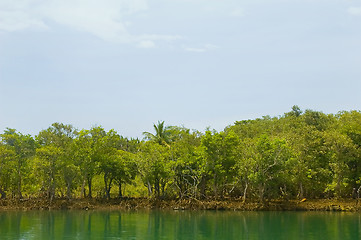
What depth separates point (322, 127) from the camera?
54250 millimetres

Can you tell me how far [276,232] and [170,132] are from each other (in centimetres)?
3078

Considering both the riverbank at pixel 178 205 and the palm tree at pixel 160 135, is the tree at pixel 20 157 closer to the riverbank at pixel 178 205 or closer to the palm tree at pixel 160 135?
the riverbank at pixel 178 205

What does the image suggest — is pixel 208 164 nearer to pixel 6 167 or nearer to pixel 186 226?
pixel 186 226

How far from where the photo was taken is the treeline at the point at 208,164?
42.3m

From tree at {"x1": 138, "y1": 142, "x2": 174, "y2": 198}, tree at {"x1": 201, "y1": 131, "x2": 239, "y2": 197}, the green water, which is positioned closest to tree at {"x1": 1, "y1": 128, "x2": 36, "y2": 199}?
the green water

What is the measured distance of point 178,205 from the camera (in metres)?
45.7

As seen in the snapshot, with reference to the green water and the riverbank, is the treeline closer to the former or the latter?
the riverbank

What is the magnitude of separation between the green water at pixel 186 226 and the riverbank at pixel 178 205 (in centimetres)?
242

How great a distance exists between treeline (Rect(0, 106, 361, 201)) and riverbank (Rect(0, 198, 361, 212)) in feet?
3.74

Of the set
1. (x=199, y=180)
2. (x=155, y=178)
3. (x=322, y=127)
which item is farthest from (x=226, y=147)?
(x=322, y=127)

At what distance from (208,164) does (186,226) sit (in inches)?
553

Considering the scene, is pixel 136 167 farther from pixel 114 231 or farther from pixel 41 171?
pixel 114 231

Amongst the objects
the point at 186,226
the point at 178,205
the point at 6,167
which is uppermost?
the point at 6,167

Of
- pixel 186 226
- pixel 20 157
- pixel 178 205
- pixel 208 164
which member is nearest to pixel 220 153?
pixel 208 164
